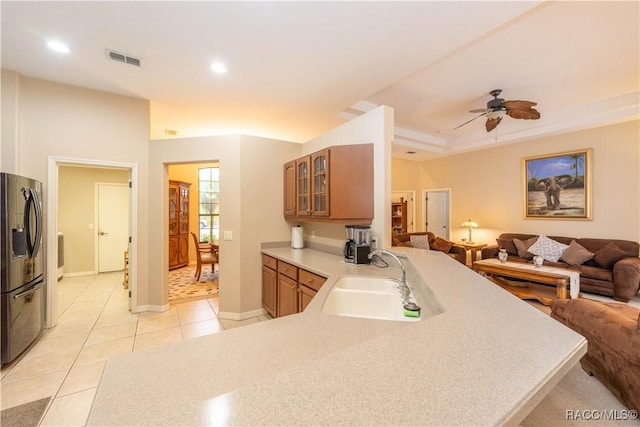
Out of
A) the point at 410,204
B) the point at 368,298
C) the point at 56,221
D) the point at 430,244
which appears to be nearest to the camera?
the point at 368,298

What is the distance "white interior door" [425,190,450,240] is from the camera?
7160mm

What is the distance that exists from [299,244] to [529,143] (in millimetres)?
5293

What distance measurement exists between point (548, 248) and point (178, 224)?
787 centimetres

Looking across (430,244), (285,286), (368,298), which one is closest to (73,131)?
(285,286)

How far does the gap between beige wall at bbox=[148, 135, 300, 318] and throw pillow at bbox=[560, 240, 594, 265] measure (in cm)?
502

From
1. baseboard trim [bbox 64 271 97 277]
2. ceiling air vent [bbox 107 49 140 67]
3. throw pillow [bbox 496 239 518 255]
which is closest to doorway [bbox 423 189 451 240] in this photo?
throw pillow [bbox 496 239 518 255]

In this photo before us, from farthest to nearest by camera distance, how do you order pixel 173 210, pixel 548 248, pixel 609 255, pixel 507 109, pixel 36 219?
pixel 173 210, pixel 548 248, pixel 609 255, pixel 507 109, pixel 36 219

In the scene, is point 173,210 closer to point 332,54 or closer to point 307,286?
point 307,286

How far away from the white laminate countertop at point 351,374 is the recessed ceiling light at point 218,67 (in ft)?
8.79

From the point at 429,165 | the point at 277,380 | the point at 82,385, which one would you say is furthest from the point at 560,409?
the point at 429,165

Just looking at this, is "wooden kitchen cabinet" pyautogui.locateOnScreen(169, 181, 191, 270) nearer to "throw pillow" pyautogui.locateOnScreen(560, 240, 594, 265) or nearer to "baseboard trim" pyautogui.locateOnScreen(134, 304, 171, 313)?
"baseboard trim" pyautogui.locateOnScreen(134, 304, 171, 313)

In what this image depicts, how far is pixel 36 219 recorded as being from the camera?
271 centimetres

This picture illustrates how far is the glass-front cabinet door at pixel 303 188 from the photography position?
3232mm

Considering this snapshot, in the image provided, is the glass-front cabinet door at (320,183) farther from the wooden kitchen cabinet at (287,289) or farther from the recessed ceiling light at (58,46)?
the recessed ceiling light at (58,46)
